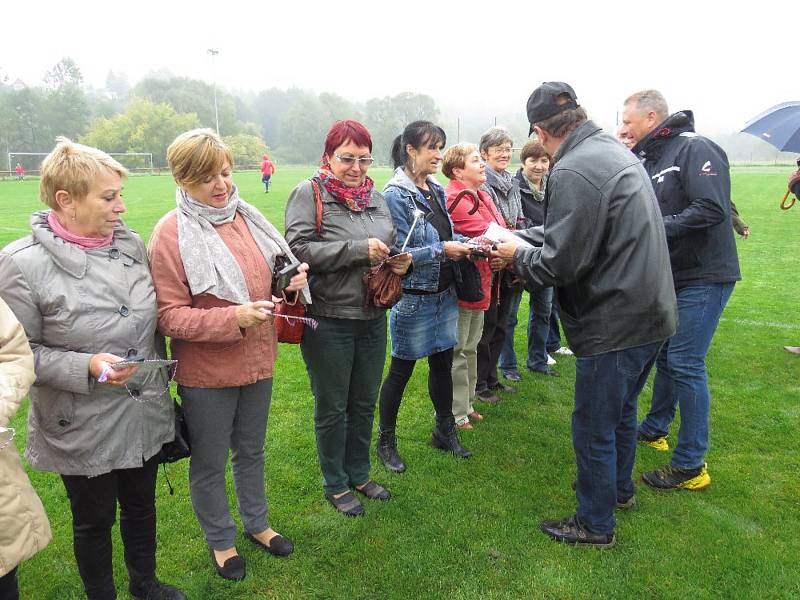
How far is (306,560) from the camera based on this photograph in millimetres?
3078

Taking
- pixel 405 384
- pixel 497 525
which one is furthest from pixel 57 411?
pixel 497 525

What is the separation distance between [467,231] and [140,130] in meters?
84.3

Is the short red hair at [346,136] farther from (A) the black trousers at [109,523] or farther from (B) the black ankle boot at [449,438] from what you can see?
(B) the black ankle boot at [449,438]

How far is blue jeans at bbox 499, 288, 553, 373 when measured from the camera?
5.77 meters

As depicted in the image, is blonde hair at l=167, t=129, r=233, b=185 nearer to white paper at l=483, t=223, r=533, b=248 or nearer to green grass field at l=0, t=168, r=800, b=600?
white paper at l=483, t=223, r=533, b=248

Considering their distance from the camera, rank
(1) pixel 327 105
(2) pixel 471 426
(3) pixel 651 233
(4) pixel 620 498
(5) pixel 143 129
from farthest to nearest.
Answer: (1) pixel 327 105
(5) pixel 143 129
(2) pixel 471 426
(4) pixel 620 498
(3) pixel 651 233

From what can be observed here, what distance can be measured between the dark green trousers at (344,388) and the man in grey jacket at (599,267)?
978 mm

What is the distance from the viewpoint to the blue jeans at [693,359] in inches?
146

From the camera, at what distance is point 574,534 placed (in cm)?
324

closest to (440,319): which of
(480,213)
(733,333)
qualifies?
(480,213)

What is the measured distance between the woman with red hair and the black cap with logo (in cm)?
90

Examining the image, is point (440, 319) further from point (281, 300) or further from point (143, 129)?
point (143, 129)

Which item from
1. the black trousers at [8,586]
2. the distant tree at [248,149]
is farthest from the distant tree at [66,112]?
the black trousers at [8,586]

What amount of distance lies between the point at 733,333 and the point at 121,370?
7099mm
